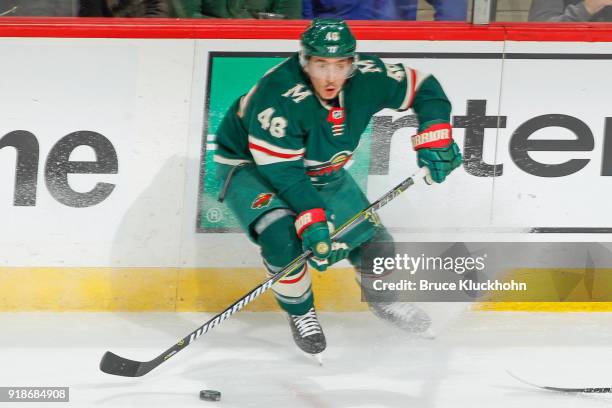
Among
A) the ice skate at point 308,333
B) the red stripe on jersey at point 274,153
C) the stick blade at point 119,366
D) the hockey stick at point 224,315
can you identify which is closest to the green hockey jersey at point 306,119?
the red stripe on jersey at point 274,153

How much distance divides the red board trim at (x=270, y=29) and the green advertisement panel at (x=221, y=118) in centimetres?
10

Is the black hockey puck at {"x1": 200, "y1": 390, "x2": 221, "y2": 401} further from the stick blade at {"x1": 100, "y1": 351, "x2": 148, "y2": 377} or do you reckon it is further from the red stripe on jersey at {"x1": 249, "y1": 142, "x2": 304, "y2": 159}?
the red stripe on jersey at {"x1": 249, "y1": 142, "x2": 304, "y2": 159}

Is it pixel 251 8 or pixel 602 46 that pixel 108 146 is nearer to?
pixel 251 8

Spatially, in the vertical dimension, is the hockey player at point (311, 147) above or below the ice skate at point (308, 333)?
above

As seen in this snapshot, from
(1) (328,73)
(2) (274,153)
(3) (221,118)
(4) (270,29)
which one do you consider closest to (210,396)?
(2) (274,153)

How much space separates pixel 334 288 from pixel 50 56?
145cm

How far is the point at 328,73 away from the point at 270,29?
882 mm

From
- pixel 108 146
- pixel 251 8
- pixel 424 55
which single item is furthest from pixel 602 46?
pixel 108 146

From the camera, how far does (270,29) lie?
4.29m

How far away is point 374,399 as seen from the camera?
337 cm

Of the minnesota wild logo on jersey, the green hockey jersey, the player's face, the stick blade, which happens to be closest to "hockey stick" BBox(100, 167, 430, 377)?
the stick blade

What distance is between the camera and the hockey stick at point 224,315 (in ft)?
11.4

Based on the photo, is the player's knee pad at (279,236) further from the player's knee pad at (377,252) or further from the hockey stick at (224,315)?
the player's knee pad at (377,252)

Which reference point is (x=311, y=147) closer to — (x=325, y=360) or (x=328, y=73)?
(x=328, y=73)
